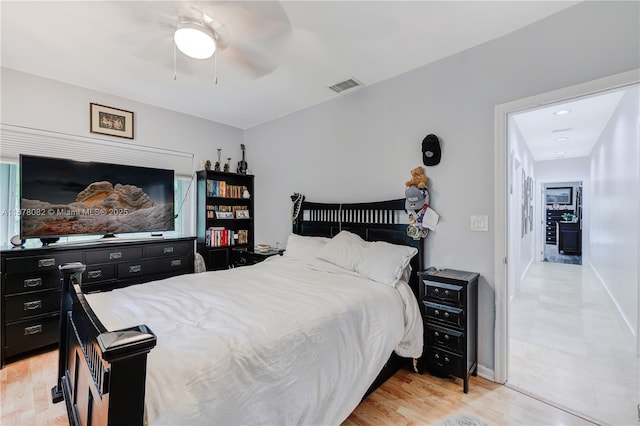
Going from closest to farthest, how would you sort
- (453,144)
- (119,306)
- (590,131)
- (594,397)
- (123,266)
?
(119,306)
(594,397)
(453,144)
(123,266)
(590,131)

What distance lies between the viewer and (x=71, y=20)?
81.9 inches

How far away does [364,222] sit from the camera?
3.07m

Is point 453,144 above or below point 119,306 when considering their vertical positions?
above

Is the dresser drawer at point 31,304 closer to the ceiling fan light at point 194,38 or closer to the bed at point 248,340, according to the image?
the bed at point 248,340

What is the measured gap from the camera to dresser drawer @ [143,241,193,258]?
3.35 meters

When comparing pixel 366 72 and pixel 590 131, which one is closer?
pixel 366 72

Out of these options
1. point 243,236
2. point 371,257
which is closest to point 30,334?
point 243,236

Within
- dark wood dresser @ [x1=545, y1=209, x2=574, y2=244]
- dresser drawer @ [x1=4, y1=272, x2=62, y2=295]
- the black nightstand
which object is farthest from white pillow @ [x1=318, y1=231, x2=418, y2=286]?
dark wood dresser @ [x1=545, y1=209, x2=574, y2=244]

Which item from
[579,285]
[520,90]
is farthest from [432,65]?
[579,285]

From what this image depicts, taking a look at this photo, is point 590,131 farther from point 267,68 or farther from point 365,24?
point 267,68

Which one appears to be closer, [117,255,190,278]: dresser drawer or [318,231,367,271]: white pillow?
[318,231,367,271]: white pillow

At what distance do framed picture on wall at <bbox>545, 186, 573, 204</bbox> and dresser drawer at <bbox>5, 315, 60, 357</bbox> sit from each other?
1257 centimetres

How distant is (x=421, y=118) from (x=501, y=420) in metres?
2.43

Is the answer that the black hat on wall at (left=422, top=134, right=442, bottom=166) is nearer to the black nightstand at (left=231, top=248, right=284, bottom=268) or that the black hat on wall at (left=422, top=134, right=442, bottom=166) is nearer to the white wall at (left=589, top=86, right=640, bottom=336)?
the white wall at (left=589, top=86, right=640, bottom=336)
